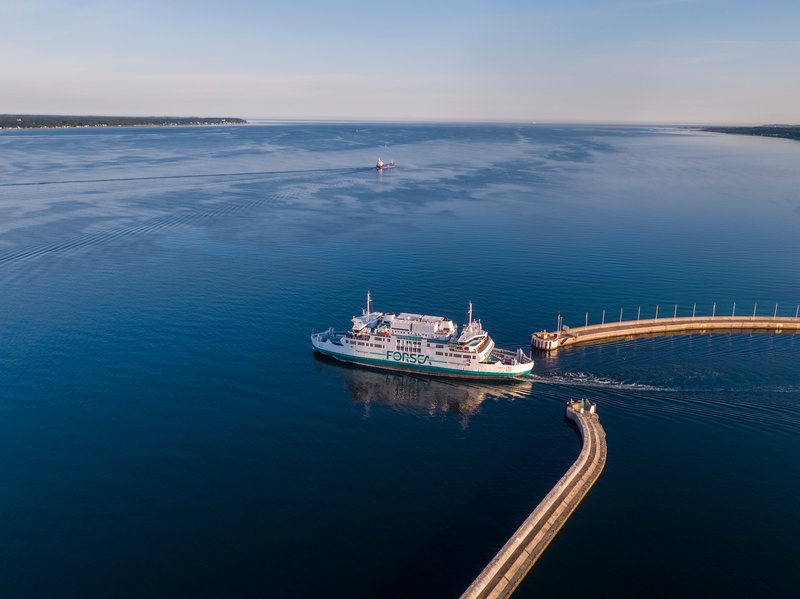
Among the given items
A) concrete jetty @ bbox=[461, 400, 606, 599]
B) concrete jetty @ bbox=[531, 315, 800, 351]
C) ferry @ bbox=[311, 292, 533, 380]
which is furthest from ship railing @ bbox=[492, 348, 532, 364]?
concrete jetty @ bbox=[461, 400, 606, 599]

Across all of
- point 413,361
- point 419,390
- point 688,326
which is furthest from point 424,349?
point 688,326

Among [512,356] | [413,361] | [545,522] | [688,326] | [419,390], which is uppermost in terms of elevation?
[688,326]

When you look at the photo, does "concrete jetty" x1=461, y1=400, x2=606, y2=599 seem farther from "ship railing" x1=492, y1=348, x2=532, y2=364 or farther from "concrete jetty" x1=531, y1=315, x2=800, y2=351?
"concrete jetty" x1=531, y1=315, x2=800, y2=351

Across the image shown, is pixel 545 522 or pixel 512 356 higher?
pixel 512 356

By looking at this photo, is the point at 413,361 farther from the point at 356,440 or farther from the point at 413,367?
the point at 356,440

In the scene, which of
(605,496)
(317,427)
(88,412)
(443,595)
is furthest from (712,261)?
(88,412)

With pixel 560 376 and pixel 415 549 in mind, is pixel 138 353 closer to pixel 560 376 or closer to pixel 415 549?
pixel 415 549
